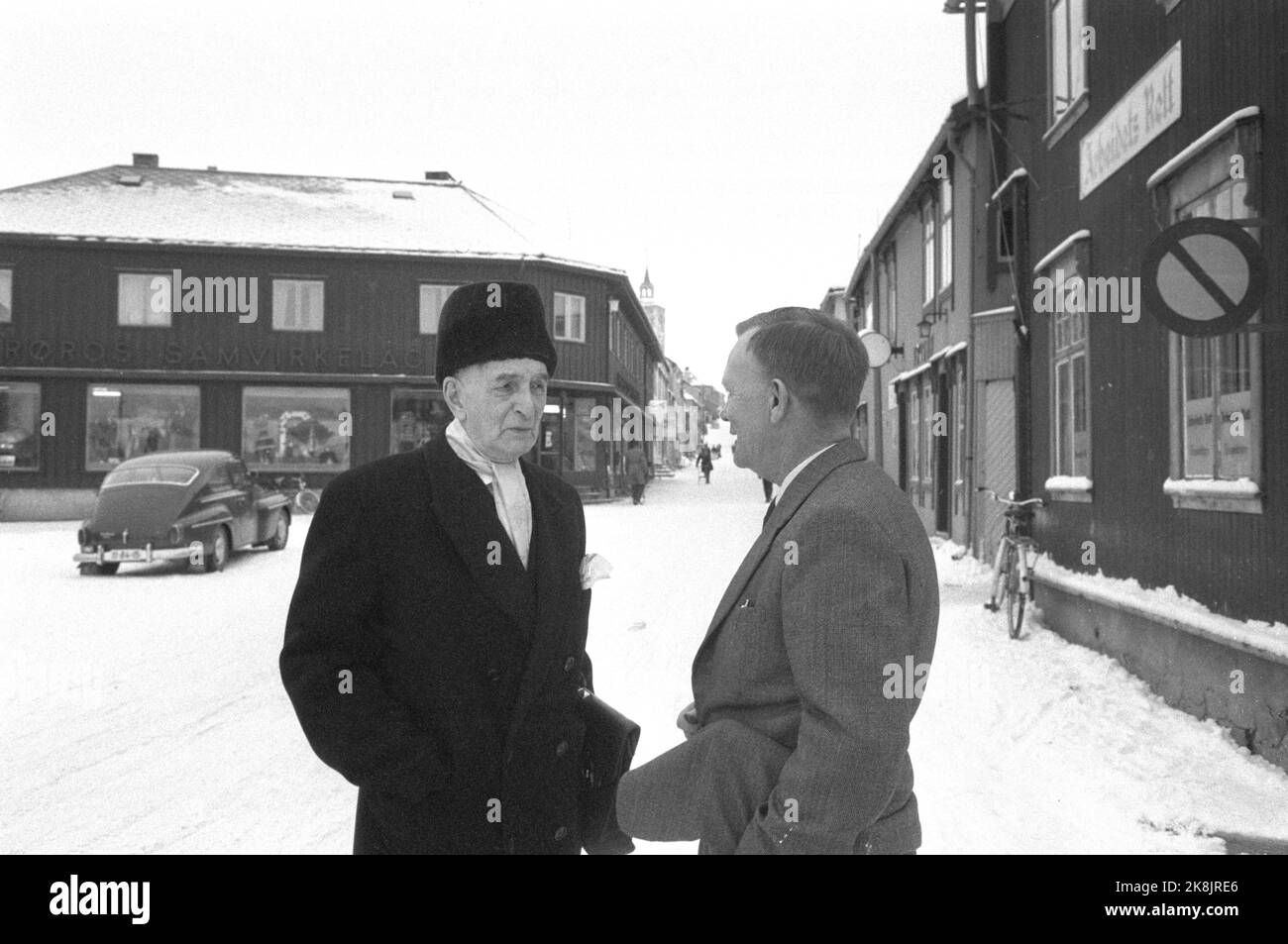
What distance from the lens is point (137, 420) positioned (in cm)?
2544

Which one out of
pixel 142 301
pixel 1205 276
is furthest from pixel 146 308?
pixel 1205 276

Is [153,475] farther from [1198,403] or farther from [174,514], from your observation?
[1198,403]

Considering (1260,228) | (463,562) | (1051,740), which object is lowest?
(1051,740)

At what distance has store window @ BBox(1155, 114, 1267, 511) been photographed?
5.45m

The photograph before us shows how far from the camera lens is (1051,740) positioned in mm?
5402

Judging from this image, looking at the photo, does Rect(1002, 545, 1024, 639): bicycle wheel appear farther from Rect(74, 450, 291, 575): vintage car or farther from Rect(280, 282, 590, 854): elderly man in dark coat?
Rect(74, 450, 291, 575): vintage car

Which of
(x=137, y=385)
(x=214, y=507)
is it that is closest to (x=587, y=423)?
(x=137, y=385)

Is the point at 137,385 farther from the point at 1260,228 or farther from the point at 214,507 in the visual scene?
the point at 1260,228

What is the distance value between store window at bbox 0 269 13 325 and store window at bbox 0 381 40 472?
1527 mm

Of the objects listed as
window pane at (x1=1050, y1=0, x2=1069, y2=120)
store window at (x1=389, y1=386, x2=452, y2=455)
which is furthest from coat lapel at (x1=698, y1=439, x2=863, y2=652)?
store window at (x1=389, y1=386, x2=452, y2=455)

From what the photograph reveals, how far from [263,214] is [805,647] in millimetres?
28283

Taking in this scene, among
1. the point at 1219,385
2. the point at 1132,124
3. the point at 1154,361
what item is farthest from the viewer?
the point at 1132,124

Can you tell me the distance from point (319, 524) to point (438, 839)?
66cm

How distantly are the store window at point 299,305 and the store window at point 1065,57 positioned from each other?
20062mm
